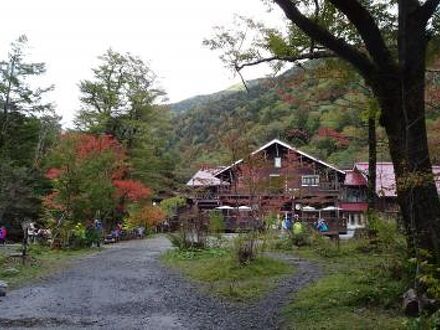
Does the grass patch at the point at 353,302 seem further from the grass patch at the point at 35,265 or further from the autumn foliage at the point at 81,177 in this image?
the autumn foliage at the point at 81,177

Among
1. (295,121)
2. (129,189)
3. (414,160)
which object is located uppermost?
(295,121)

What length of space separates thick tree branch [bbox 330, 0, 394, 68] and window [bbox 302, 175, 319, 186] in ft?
116

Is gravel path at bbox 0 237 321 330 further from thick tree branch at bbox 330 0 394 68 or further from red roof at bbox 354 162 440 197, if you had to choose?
thick tree branch at bbox 330 0 394 68

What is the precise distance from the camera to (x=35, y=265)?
53.2 feet

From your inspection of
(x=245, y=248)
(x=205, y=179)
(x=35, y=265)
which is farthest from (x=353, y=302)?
(x=205, y=179)

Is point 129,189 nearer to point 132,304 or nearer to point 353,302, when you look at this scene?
point 132,304

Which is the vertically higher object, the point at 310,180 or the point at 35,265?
the point at 310,180

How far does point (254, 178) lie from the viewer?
14891 millimetres

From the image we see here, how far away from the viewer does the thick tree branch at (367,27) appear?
303 inches

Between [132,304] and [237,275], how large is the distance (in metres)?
3.45

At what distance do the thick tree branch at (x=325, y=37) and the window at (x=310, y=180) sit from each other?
35.2 meters

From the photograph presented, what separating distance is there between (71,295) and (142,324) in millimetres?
3397

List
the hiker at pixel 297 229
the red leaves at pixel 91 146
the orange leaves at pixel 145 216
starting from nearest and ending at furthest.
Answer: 1. the hiker at pixel 297 229
2. the red leaves at pixel 91 146
3. the orange leaves at pixel 145 216

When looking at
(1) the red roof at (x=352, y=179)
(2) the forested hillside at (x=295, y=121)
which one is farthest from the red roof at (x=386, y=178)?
(1) the red roof at (x=352, y=179)
